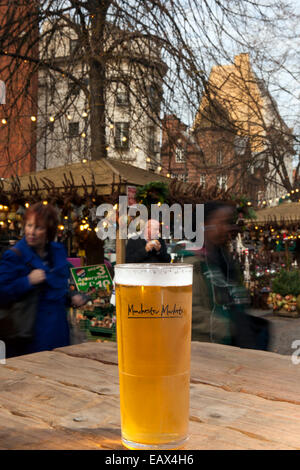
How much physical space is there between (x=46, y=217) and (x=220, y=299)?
1252mm

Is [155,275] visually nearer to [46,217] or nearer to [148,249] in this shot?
[46,217]

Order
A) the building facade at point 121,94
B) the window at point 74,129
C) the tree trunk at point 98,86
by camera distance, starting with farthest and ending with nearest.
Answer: the window at point 74,129
the building facade at point 121,94
the tree trunk at point 98,86

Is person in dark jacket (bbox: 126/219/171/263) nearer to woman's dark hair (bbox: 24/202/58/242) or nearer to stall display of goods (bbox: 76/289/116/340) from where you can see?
stall display of goods (bbox: 76/289/116/340)

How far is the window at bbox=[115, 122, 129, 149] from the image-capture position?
656 cm

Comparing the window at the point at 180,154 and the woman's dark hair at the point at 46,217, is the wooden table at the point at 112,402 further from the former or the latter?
the window at the point at 180,154

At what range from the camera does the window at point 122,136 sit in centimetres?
656

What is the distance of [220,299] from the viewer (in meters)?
2.98

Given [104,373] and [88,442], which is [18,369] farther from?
[88,442]

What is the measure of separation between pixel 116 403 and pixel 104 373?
0.25m

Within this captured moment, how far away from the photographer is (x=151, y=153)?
6871 millimetres

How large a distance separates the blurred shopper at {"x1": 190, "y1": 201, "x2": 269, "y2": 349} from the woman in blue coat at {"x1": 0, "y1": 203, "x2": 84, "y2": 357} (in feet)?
2.89

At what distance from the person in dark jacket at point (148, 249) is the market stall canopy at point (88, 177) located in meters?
0.98

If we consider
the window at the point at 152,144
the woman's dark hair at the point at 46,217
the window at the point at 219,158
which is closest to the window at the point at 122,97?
the window at the point at 152,144

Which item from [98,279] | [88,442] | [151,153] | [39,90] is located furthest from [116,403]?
[39,90]
